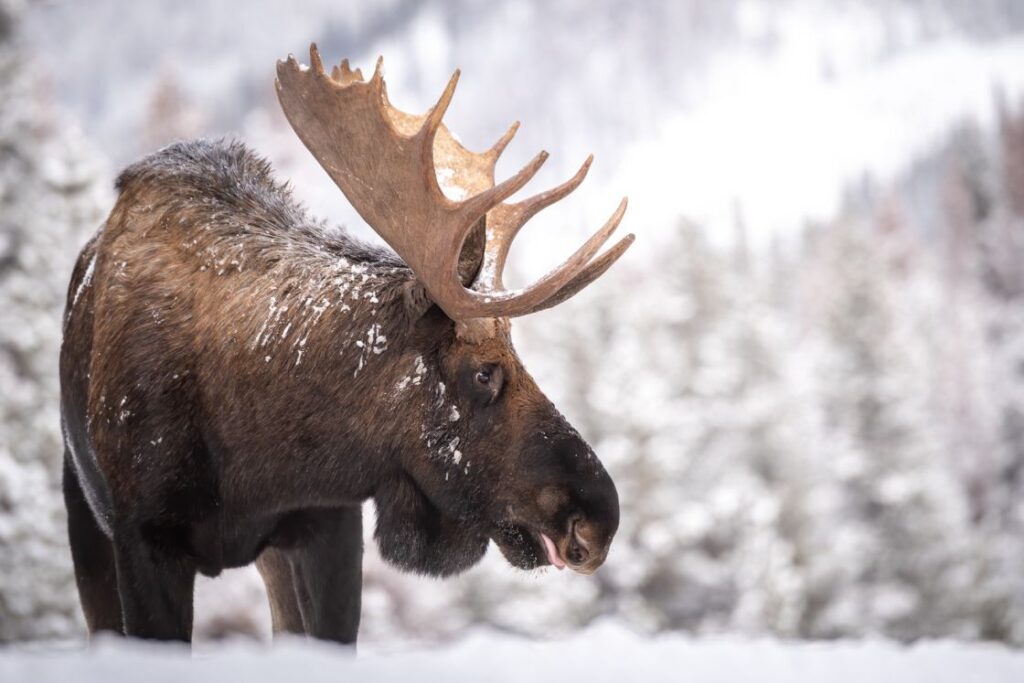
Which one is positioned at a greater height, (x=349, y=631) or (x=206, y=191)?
(x=206, y=191)

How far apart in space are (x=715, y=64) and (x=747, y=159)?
27318mm

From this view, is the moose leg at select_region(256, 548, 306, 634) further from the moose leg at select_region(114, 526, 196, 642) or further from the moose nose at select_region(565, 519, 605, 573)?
the moose nose at select_region(565, 519, 605, 573)

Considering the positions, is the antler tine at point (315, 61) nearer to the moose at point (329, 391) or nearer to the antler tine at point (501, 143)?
the moose at point (329, 391)

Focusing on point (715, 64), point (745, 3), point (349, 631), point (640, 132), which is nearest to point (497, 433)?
point (349, 631)

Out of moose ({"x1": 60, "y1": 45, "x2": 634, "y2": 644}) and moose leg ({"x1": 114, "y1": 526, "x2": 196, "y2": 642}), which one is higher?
moose ({"x1": 60, "y1": 45, "x2": 634, "y2": 644})

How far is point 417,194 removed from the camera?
3.32m

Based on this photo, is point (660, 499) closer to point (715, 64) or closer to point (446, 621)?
point (446, 621)

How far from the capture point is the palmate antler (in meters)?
3.18

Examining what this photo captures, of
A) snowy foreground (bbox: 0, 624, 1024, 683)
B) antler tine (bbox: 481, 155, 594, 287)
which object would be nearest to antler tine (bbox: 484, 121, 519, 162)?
antler tine (bbox: 481, 155, 594, 287)

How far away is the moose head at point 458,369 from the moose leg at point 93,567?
1111 millimetres

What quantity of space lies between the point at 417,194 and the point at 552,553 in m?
1.21

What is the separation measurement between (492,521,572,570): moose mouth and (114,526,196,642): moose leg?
0.98 meters

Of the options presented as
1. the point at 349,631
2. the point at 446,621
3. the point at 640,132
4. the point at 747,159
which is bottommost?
the point at 446,621

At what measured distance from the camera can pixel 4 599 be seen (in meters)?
13.2
